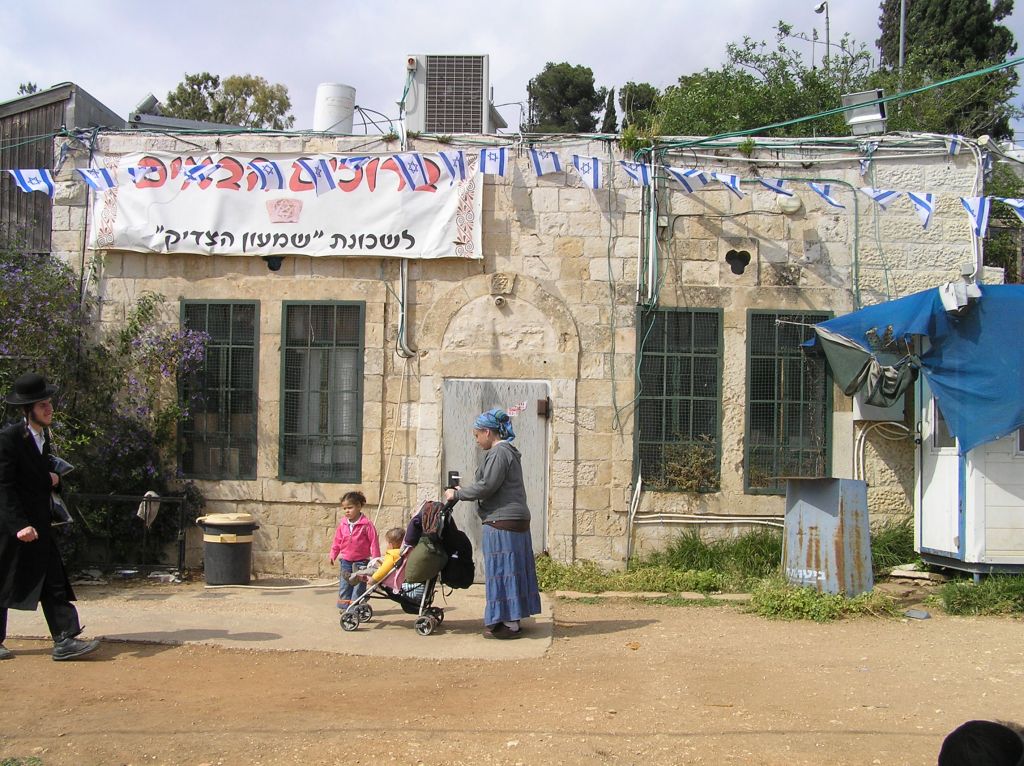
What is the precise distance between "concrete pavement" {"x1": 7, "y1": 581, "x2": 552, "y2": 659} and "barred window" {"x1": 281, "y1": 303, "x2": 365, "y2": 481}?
4.35ft

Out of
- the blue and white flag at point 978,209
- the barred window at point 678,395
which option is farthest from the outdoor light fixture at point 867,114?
the barred window at point 678,395

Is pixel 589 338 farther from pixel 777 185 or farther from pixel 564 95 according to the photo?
pixel 564 95

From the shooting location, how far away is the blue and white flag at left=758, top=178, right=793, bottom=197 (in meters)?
9.27

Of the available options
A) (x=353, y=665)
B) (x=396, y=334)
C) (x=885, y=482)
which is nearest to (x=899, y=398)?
(x=885, y=482)

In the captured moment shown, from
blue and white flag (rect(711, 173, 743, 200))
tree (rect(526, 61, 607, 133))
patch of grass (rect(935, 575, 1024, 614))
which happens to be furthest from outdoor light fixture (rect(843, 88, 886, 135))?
tree (rect(526, 61, 607, 133))

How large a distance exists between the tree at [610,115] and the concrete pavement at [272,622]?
22770 mm

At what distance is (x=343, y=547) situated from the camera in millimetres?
7484

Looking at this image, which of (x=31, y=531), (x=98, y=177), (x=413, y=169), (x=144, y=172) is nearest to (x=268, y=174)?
(x=144, y=172)

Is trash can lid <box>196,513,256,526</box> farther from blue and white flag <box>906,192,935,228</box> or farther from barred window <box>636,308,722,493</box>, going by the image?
blue and white flag <box>906,192,935,228</box>

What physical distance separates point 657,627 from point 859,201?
194 inches

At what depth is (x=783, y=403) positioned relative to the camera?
9.41 meters

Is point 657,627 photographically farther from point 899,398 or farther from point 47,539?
point 47,539

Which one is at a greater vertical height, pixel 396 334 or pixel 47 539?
pixel 396 334

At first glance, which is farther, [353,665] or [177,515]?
[177,515]
